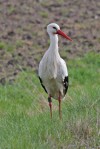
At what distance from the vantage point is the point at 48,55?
29.4ft

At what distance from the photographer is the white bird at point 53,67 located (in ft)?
29.5

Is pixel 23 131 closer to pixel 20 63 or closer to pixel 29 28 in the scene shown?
pixel 20 63

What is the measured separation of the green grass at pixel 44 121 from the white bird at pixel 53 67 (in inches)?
12.8

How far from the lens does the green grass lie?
290 inches

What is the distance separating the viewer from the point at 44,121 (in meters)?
8.26

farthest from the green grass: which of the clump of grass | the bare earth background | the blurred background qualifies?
the clump of grass

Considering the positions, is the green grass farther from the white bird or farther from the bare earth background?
the bare earth background

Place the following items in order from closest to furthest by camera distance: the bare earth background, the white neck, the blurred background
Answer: the blurred background < the white neck < the bare earth background

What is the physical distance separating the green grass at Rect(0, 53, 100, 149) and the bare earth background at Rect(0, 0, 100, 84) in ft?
4.70

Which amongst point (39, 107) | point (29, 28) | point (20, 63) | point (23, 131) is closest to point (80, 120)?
point (23, 131)

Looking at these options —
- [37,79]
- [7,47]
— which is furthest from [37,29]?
[37,79]

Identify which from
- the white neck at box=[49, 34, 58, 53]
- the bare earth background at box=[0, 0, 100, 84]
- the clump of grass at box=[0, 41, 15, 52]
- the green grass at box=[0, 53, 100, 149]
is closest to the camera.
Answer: the green grass at box=[0, 53, 100, 149]

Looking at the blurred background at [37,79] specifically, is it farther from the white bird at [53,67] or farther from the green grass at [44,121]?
the white bird at [53,67]

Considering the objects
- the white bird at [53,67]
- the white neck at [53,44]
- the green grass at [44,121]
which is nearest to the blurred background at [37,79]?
the green grass at [44,121]
